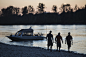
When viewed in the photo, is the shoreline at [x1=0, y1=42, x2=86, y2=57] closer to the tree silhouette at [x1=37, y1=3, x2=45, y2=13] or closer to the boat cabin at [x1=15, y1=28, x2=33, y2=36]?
the boat cabin at [x1=15, y1=28, x2=33, y2=36]

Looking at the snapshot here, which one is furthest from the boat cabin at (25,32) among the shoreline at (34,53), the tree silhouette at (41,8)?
the tree silhouette at (41,8)

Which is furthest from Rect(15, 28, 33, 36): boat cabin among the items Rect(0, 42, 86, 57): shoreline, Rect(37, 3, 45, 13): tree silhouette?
Rect(37, 3, 45, 13): tree silhouette

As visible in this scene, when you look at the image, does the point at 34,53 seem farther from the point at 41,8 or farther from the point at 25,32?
the point at 41,8

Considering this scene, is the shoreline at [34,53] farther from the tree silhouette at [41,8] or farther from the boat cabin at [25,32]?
the tree silhouette at [41,8]

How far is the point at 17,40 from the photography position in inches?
1460

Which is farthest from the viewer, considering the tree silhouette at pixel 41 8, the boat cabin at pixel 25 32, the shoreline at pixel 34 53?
the tree silhouette at pixel 41 8

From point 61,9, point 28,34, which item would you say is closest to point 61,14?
point 61,9

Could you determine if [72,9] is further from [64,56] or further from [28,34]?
[64,56]

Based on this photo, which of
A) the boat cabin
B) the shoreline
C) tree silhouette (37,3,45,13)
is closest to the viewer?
the shoreline

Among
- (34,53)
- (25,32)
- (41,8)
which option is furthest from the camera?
(41,8)

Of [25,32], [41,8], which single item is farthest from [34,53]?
[41,8]

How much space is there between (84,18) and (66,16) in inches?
799

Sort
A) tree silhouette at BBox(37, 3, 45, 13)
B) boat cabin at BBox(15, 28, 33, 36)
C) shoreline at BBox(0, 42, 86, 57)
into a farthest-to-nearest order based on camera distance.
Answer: tree silhouette at BBox(37, 3, 45, 13)
boat cabin at BBox(15, 28, 33, 36)
shoreline at BBox(0, 42, 86, 57)

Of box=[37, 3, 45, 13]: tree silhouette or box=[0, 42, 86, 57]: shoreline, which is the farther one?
box=[37, 3, 45, 13]: tree silhouette
